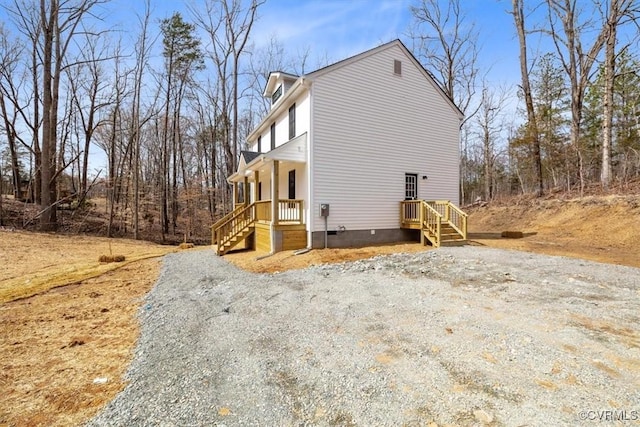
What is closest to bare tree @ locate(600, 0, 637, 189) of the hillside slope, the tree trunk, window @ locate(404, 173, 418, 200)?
the hillside slope

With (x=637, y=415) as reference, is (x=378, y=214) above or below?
above

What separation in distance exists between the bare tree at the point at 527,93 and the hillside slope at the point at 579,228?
2111mm

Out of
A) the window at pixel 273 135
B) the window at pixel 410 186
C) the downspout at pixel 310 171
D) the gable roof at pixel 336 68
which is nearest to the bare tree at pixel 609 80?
the gable roof at pixel 336 68

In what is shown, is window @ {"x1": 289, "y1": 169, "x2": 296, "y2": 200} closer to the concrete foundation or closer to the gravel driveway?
the concrete foundation

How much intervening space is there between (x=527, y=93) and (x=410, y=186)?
1147cm

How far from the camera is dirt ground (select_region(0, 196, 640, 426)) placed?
3.07m

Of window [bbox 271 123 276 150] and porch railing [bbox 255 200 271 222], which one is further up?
window [bbox 271 123 276 150]

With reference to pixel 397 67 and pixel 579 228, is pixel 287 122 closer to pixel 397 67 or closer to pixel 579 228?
pixel 397 67

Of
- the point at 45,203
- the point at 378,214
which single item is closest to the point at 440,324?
the point at 378,214

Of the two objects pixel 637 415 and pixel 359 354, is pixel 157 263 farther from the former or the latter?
pixel 637 415

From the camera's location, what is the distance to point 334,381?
9.63 ft

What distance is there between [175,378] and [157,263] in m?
8.40

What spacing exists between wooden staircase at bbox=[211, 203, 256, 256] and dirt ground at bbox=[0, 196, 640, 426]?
614 millimetres

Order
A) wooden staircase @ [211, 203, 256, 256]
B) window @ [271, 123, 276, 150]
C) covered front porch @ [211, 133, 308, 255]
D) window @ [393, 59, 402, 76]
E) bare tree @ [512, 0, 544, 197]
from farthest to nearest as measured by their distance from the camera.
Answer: bare tree @ [512, 0, 544, 197], window @ [271, 123, 276, 150], window @ [393, 59, 402, 76], wooden staircase @ [211, 203, 256, 256], covered front porch @ [211, 133, 308, 255]
